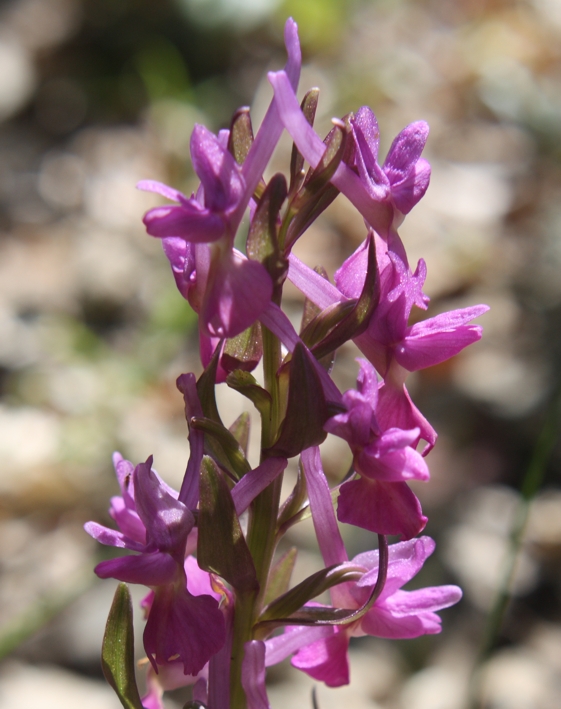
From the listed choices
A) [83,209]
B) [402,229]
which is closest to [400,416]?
[402,229]

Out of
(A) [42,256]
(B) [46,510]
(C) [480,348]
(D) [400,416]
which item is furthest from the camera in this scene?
(A) [42,256]

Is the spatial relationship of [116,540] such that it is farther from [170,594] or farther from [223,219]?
[223,219]

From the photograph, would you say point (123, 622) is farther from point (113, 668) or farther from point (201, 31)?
point (201, 31)

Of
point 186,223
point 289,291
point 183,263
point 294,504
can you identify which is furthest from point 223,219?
point 289,291

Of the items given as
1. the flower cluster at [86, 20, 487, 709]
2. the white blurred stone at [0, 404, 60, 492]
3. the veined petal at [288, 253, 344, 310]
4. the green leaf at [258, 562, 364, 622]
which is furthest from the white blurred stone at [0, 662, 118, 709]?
the veined petal at [288, 253, 344, 310]

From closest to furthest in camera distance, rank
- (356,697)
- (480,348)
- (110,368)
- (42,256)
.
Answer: (356,697) < (110,368) < (480,348) < (42,256)

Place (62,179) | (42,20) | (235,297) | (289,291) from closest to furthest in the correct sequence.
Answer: (235,297), (289,291), (62,179), (42,20)

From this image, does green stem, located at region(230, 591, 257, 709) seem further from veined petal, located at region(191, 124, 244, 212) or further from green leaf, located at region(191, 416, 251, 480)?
veined petal, located at region(191, 124, 244, 212)

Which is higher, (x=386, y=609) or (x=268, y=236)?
(x=268, y=236)
